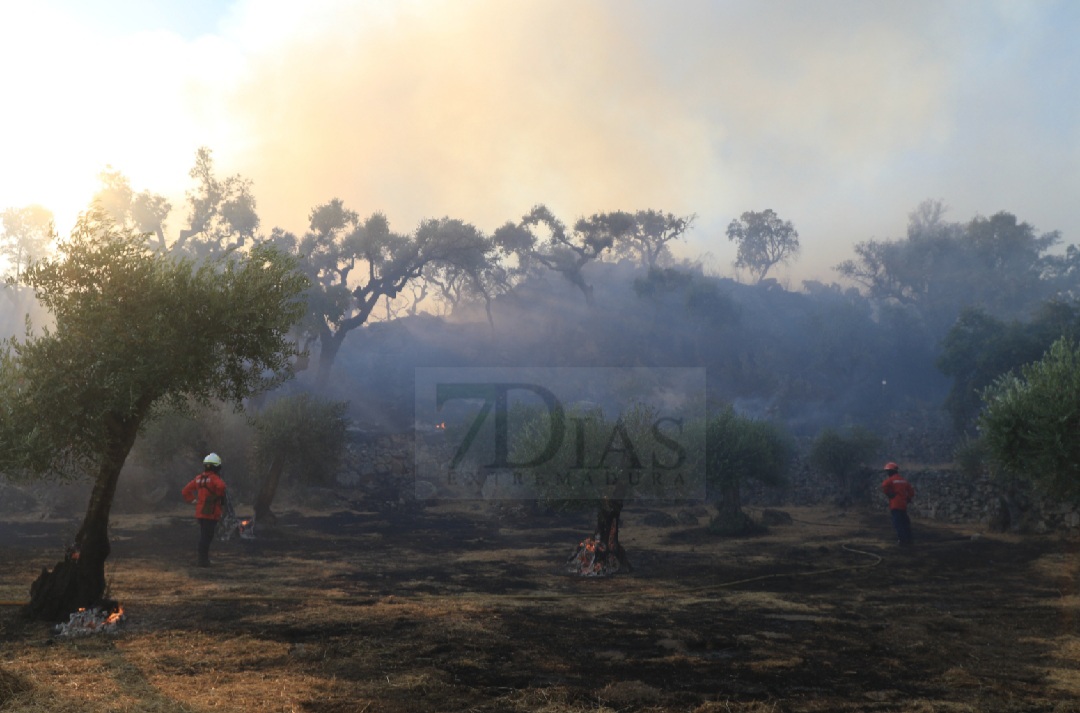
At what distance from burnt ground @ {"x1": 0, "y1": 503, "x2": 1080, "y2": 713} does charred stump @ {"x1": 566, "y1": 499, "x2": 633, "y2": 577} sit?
2.27ft

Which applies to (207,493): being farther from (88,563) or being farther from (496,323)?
(496,323)

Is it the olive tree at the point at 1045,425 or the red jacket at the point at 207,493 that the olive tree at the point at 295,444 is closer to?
the red jacket at the point at 207,493

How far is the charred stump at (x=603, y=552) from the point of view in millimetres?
22281

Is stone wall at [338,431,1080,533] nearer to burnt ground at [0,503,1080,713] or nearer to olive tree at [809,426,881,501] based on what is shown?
olive tree at [809,426,881,501]

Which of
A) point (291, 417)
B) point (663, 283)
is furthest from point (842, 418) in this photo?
point (291, 417)

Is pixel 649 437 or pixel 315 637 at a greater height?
pixel 649 437

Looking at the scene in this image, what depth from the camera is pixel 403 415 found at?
203 feet

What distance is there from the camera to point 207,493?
20.2 metres

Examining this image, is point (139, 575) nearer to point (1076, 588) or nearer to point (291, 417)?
point (291, 417)

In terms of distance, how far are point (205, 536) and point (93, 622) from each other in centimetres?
804

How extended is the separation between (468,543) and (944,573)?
17.0m

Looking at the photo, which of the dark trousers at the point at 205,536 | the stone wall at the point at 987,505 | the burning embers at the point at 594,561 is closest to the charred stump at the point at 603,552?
the burning embers at the point at 594,561

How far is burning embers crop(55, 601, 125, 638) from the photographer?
42.7 feet

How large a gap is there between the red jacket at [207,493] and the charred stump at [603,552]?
10.5m
